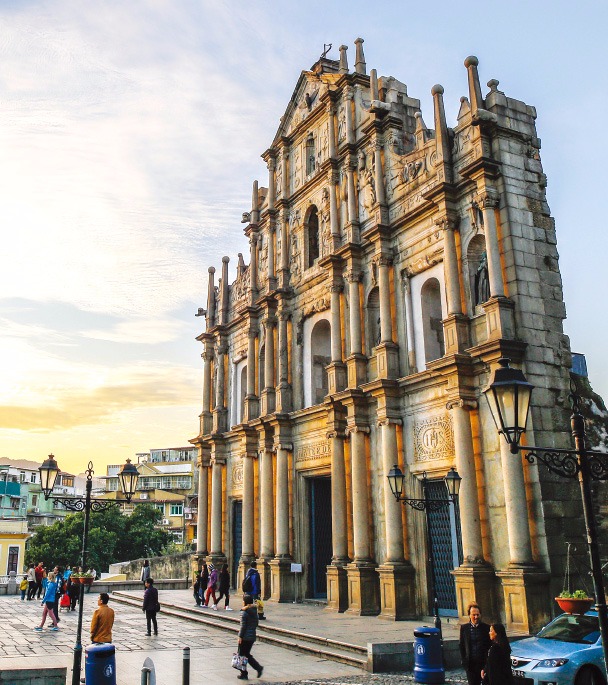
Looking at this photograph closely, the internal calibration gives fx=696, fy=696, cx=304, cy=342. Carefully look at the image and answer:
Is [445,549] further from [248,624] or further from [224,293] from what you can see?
[224,293]

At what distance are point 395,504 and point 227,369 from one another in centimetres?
1479

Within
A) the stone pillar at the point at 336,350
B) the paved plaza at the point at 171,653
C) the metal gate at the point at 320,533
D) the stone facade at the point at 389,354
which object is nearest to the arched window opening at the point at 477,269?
the stone facade at the point at 389,354

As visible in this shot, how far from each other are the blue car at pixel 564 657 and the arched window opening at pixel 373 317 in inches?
492

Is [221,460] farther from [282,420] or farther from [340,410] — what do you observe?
[340,410]

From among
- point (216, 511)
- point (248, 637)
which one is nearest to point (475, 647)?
point (248, 637)

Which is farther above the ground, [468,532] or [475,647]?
[468,532]

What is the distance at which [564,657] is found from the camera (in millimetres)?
10445

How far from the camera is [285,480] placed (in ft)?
85.6

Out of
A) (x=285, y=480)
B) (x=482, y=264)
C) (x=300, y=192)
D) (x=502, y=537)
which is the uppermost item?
(x=300, y=192)

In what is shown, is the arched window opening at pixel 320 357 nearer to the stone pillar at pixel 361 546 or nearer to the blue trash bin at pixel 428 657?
the stone pillar at pixel 361 546

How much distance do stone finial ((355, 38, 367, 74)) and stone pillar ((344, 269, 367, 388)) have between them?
8.10 m

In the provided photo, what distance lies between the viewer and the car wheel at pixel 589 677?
10.3m

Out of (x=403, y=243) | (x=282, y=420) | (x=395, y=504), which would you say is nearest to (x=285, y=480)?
(x=282, y=420)

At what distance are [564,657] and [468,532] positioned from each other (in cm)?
678
